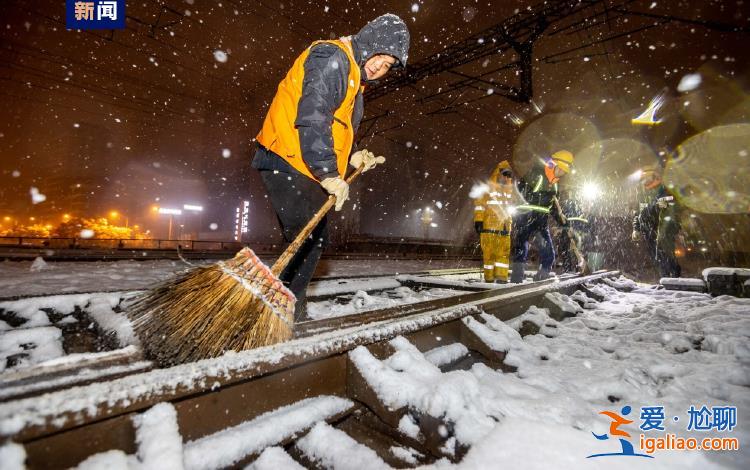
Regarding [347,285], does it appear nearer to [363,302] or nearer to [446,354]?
[363,302]

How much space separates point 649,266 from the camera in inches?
540

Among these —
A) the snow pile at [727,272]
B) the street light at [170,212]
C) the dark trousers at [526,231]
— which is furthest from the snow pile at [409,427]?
the street light at [170,212]

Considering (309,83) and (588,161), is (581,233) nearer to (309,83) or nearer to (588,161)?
(309,83)

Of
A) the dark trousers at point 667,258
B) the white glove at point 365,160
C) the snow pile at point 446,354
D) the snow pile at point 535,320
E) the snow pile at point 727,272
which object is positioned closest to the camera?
the snow pile at point 446,354

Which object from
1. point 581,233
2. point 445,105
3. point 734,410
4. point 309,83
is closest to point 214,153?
point 445,105

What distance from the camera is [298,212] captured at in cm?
236

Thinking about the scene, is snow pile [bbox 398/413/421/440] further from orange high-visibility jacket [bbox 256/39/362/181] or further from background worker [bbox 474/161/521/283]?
background worker [bbox 474/161/521/283]

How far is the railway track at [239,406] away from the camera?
0.90 metres

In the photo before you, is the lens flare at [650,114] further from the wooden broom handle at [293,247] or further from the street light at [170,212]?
the street light at [170,212]

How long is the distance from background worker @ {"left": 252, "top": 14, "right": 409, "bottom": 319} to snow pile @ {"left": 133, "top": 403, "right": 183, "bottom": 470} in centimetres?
140

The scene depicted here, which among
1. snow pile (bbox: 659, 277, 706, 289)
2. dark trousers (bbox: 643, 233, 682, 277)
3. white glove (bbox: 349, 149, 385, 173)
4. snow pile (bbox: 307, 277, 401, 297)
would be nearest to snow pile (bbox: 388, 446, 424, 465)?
white glove (bbox: 349, 149, 385, 173)

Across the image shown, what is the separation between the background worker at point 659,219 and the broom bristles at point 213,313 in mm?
9502

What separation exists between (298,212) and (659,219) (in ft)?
30.4

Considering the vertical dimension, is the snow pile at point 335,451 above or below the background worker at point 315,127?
below
